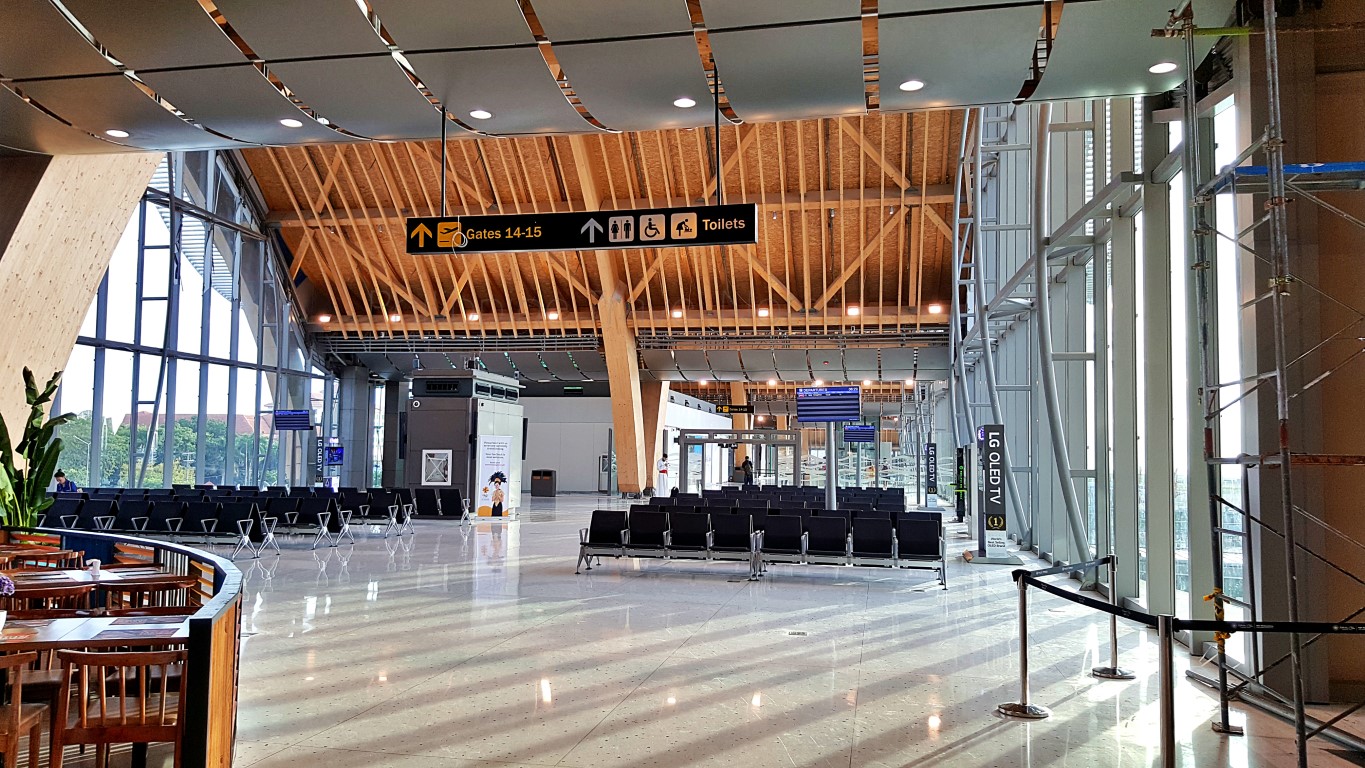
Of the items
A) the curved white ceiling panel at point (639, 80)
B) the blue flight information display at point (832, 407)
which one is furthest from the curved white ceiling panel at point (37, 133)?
the blue flight information display at point (832, 407)

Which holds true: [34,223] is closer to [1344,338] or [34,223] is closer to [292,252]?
[1344,338]

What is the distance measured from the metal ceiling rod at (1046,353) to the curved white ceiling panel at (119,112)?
7.80 m

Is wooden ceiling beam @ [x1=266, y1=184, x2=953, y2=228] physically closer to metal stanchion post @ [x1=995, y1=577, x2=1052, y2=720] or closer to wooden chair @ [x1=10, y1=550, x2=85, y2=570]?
wooden chair @ [x1=10, y1=550, x2=85, y2=570]

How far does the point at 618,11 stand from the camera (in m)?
5.31

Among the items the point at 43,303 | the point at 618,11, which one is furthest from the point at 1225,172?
the point at 43,303

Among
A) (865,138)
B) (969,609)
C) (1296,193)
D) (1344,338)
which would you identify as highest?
(865,138)

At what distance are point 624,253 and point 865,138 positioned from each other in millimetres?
6717

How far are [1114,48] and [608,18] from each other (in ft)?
10.1

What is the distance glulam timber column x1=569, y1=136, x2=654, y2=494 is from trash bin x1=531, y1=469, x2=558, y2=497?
577 centimetres

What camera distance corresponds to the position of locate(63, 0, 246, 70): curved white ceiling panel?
17.6 ft

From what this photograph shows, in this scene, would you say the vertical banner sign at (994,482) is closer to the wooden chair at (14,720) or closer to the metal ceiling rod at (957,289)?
the metal ceiling rod at (957,289)

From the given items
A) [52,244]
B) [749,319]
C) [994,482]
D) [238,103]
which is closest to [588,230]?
[238,103]

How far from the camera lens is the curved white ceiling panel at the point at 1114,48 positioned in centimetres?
521

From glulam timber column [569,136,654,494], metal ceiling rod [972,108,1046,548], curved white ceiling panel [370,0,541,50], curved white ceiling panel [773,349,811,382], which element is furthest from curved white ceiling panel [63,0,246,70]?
curved white ceiling panel [773,349,811,382]
